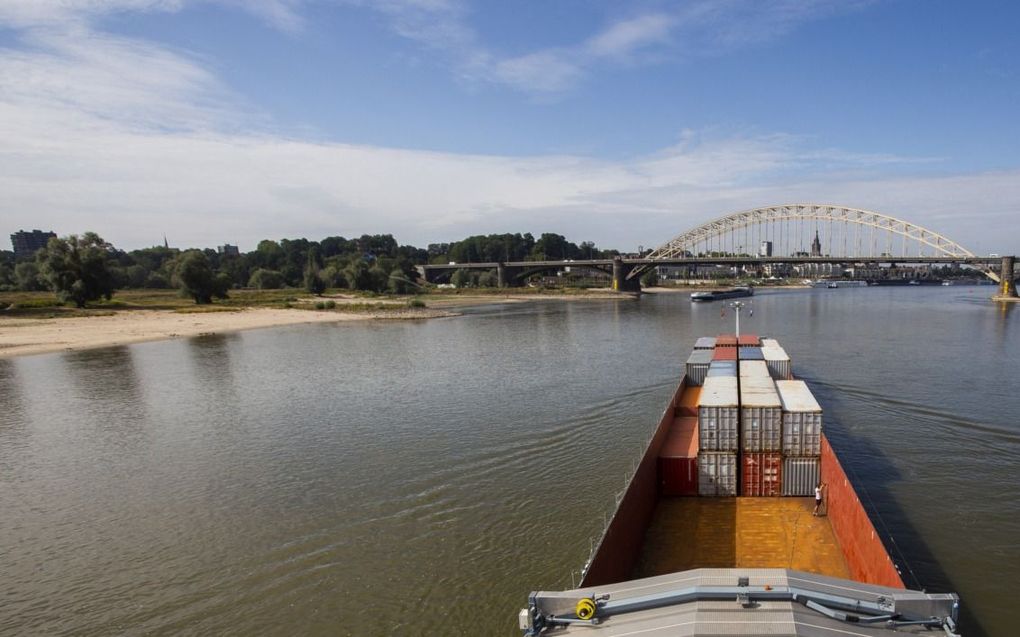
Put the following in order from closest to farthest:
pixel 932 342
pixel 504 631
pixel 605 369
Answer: pixel 504 631, pixel 605 369, pixel 932 342

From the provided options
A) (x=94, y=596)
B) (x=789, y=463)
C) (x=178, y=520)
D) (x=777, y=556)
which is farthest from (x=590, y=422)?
(x=94, y=596)

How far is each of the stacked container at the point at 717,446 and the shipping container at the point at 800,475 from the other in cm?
186

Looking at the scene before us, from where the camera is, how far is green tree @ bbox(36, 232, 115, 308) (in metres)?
88.4

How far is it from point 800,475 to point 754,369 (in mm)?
8465

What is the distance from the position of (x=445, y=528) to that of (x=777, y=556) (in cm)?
1041

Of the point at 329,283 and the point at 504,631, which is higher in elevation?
the point at 329,283

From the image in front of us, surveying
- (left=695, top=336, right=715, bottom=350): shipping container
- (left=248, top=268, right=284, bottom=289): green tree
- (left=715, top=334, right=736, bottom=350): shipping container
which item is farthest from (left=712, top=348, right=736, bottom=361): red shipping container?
(left=248, top=268, right=284, bottom=289): green tree

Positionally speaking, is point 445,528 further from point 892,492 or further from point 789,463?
point 892,492

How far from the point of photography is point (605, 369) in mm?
45344

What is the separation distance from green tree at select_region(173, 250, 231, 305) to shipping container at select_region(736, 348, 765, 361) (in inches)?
4019

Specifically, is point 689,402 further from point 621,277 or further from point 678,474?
point 621,277

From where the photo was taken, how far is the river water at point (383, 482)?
50.2ft

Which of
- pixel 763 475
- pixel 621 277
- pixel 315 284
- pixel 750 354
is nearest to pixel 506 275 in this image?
pixel 621 277

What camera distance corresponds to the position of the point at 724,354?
35656mm
